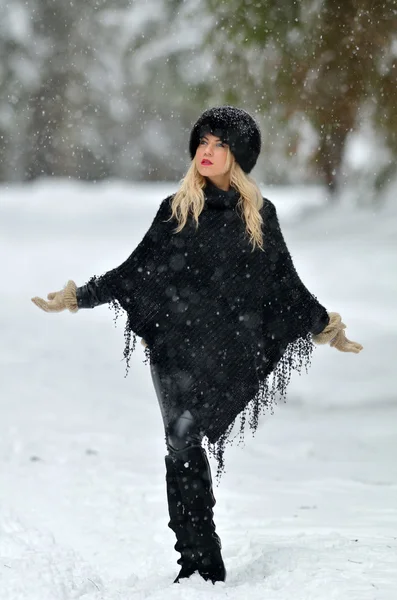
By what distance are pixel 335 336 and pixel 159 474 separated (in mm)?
2784

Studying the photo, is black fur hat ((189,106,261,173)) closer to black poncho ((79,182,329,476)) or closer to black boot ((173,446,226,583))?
black poncho ((79,182,329,476))

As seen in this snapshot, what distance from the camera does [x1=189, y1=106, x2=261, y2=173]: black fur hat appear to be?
4.16 metres

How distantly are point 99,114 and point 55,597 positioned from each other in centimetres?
3049

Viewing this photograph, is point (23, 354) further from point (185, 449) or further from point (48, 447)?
point (185, 449)

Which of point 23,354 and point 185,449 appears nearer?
point 185,449

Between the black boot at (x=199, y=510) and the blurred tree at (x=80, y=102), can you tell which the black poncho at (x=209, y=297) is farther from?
the blurred tree at (x=80, y=102)

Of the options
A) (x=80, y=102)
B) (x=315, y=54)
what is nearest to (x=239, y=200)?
(x=315, y=54)

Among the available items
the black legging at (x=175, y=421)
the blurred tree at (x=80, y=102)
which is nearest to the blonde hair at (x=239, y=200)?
the black legging at (x=175, y=421)

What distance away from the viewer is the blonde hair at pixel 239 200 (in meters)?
4.09

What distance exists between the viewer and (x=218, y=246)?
4.10 meters

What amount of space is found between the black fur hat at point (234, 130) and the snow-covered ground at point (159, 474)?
5.69ft

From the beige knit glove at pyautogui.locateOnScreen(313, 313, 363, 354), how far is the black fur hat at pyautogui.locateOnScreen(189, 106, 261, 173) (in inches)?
29.8

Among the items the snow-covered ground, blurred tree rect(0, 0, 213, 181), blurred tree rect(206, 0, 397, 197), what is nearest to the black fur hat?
the snow-covered ground

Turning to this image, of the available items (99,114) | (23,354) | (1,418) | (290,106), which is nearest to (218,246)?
(1,418)
